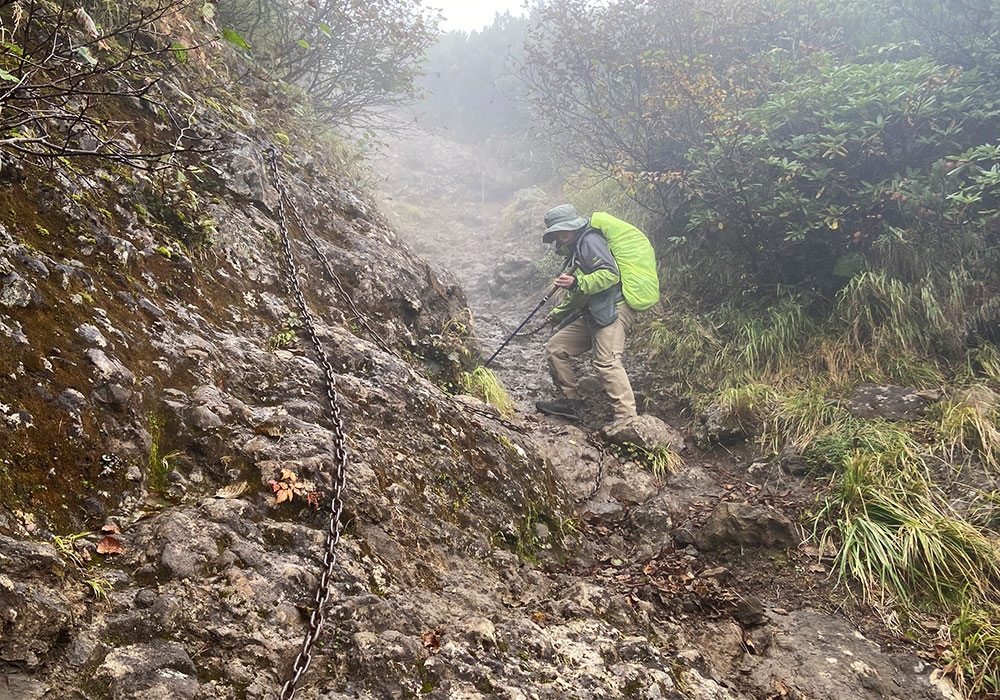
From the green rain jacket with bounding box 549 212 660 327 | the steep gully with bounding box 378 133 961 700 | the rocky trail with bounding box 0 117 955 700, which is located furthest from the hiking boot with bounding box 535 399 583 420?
the rocky trail with bounding box 0 117 955 700

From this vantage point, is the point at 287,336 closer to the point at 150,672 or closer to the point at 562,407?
the point at 150,672

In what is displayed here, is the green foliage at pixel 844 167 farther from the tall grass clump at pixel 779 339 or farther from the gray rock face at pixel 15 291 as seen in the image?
the gray rock face at pixel 15 291

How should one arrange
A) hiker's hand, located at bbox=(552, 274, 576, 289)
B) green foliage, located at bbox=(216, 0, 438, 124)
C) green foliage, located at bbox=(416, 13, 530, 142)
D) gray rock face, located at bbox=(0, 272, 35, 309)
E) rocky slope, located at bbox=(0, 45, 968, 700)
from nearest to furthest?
1. rocky slope, located at bbox=(0, 45, 968, 700)
2. gray rock face, located at bbox=(0, 272, 35, 309)
3. hiker's hand, located at bbox=(552, 274, 576, 289)
4. green foliage, located at bbox=(216, 0, 438, 124)
5. green foliage, located at bbox=(416, 13, 530, 142)

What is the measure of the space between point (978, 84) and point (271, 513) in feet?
26.5

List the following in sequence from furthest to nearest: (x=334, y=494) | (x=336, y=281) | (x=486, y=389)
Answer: (x=486, y=389)
(x=336, y=281)
(x=334, y=494)

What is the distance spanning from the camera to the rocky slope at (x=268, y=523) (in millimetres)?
1808

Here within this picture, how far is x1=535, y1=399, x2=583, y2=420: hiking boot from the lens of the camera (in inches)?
261

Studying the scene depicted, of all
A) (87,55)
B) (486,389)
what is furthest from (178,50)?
(486,389)

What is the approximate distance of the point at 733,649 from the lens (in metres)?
3.13

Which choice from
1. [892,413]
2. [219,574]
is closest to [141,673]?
[219,574]

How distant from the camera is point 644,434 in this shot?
5.56 m

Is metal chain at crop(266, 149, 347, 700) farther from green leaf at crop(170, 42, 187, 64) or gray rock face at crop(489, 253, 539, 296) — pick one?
gray rock face at crop(489, 253, 539, 296)

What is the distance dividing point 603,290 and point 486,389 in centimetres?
184

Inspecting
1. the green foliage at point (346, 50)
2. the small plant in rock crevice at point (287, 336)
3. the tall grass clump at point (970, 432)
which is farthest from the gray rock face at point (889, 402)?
the green foliage at point (346, 50)
